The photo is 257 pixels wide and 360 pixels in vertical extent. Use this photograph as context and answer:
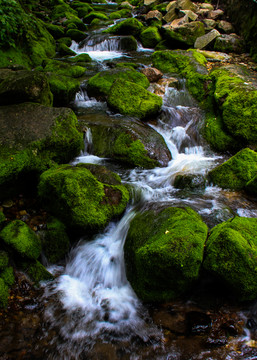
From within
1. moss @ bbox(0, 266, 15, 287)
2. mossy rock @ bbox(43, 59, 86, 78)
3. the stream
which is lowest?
the stream

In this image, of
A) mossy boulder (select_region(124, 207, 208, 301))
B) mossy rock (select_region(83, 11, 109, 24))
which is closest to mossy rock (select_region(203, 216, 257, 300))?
mossy boulder (select_region(124, 207, 208, 301))

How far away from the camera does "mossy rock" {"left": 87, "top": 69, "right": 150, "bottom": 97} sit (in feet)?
27.1

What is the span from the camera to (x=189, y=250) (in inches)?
119

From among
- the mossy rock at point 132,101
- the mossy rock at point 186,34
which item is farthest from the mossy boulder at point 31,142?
the mossy rock at point 186,34

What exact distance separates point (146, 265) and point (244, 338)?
136 cm

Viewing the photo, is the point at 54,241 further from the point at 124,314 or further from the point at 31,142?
the point at 31,142

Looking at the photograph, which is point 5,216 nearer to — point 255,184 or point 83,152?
point 83,152

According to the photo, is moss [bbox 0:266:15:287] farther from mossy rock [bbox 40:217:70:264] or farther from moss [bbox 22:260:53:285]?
mossy rock [bbox 40:217:70:264]

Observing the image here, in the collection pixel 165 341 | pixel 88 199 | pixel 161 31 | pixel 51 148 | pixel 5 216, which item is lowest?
pixel 165 341

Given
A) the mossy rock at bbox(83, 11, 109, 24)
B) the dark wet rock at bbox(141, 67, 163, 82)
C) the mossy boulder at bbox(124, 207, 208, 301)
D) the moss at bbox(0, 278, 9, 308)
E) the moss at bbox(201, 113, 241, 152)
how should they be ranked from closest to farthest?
the mossy boulder at bbox(124, 207, 208, 301) < the moss at bbox(0, 278, 9, 308) < the moss at bbox(201, 113, 241, 152) < the dark wet rock at bbox(141, 67, 163, 82) < the mossy rock at bbox(83, 11, 109, 24)

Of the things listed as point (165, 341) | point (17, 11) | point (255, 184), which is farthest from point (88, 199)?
point (17, 11)

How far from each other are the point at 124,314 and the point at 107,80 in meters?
7.30

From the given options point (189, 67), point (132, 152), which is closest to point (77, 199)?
point (132, 152)

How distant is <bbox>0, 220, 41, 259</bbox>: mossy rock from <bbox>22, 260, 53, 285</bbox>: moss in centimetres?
11
